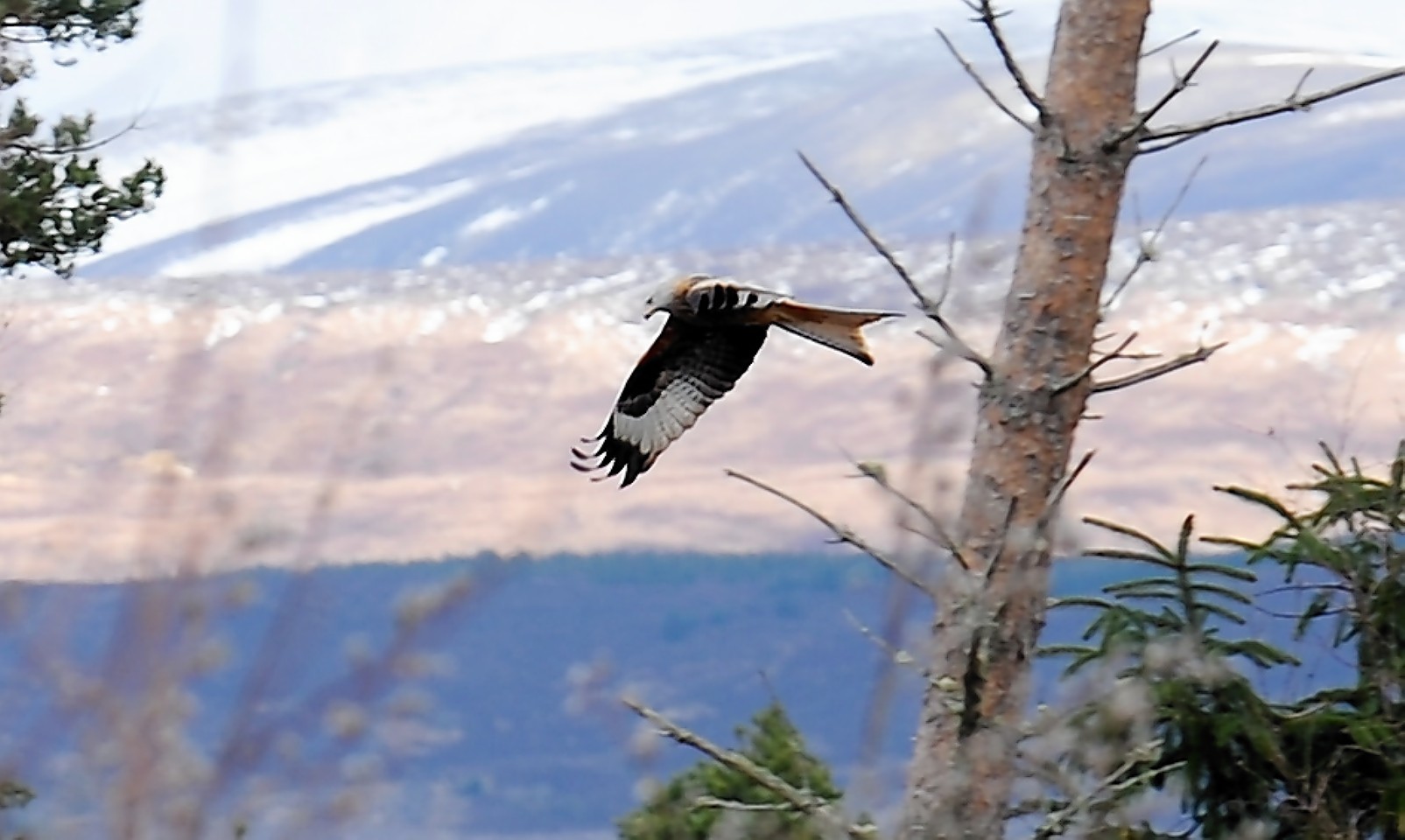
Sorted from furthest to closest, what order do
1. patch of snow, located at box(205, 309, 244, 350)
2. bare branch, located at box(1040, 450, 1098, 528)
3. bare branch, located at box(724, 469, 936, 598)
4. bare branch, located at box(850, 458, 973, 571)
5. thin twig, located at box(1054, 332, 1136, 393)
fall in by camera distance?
thin twig, located at box(1054, 332, 1136, 393) < bare branch, located at box(1040, 450, 1098, 528) < bare branch, located at box(850, 458, 973, 571) < bare branch, located at box(724, 469, 936, 598) < patch of snow, located at box(205, 309, 244, 350)

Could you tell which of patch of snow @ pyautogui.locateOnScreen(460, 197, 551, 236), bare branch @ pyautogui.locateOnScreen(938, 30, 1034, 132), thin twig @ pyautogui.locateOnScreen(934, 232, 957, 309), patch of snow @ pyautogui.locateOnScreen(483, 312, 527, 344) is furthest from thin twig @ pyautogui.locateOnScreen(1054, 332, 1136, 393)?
patch of snow @ pyautogui.locateOnScreen(460, 197, 551, 236)

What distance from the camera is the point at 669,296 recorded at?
3746 millimetres

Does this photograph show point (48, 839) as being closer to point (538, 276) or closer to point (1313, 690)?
point (1313, 690)

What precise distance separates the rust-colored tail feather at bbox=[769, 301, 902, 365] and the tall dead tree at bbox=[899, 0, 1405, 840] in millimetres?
664

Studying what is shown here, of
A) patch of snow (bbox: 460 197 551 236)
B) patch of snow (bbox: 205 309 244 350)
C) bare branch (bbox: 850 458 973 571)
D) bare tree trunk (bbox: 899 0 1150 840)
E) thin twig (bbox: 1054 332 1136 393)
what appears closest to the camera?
patch of snow (bbox: 205 309 244 350)

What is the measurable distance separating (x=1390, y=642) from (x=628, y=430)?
3.34 meters

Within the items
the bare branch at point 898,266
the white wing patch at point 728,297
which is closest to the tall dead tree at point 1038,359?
the bare branch at point 898,266

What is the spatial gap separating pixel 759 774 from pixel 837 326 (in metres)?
0.96

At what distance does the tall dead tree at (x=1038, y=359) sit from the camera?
4.13 m

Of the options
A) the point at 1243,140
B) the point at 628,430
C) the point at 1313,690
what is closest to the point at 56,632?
the point at 628,430

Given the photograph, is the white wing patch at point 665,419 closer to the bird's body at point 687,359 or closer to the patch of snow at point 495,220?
the bird's body at point 687,359

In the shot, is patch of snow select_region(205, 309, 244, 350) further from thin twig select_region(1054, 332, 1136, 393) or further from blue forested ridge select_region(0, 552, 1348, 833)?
thin twig select_region(1054, 332, 1136, 393)

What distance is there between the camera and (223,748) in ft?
7.34

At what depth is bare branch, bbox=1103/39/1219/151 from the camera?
12.7 feet
